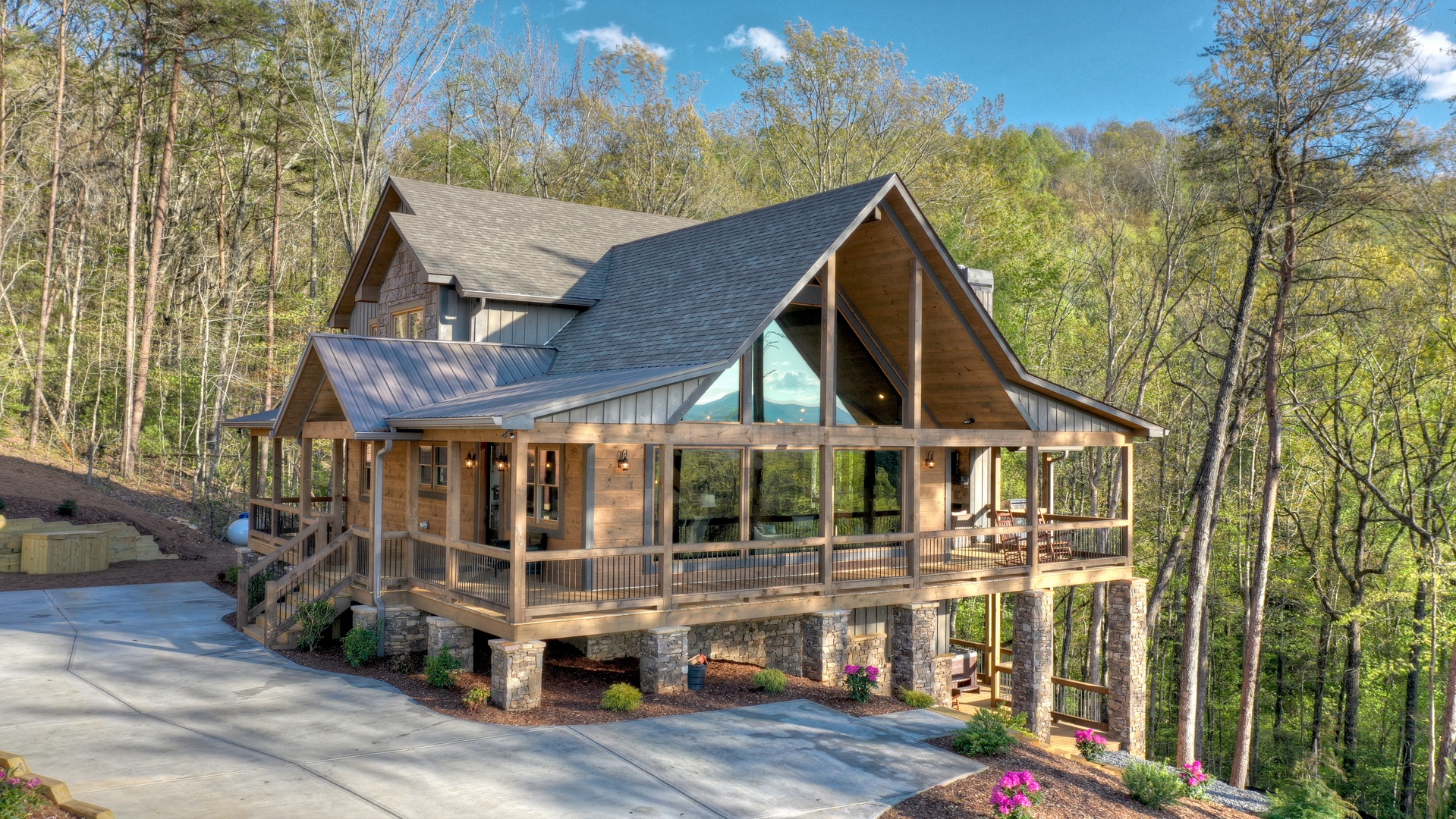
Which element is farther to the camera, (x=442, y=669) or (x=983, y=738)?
(x=442, y=669)

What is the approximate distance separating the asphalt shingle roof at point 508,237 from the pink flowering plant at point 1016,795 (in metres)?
11.8

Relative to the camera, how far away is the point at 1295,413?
24.2 metres

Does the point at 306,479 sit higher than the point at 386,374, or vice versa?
the point at 386,374

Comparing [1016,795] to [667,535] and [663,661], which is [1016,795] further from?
[667,535]

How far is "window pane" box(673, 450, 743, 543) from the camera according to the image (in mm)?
14258

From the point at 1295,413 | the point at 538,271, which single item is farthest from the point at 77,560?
the point at 1295,413

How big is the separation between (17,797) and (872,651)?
12.1m

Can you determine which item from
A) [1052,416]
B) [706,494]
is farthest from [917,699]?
[1052,416]

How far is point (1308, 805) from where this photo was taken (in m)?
10.7

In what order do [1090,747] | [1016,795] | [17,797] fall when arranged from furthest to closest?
1. [1090,747]
2. [1016,795]
3. [17,797]

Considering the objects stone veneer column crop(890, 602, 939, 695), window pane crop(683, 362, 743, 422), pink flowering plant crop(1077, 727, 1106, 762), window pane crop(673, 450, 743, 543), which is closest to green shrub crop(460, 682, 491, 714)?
window pane crop(673, 450, 743, 543)

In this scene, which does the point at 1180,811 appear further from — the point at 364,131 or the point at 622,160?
the point at 622,160

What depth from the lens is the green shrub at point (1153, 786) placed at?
10359mm

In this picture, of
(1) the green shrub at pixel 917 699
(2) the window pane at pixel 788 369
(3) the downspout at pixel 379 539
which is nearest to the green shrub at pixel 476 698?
(3) the downspout at pixel 379 539
